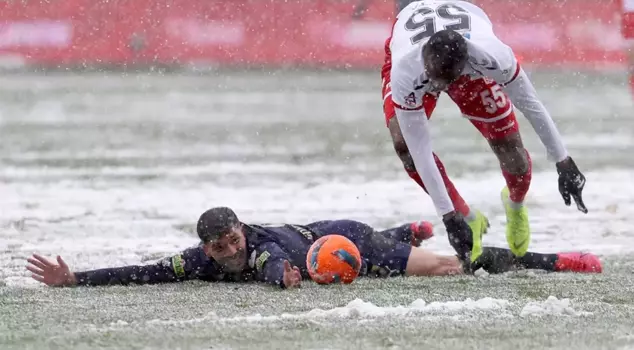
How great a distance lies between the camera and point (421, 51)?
6.94 m

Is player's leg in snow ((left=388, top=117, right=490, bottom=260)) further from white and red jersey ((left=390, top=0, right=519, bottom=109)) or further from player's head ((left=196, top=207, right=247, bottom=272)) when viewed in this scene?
player's head ((left=196, top=207, right=247, bottom=272))

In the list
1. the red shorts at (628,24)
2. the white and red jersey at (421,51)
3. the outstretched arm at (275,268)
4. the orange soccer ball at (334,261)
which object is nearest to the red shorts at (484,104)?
the white and red jersey at (421,51)

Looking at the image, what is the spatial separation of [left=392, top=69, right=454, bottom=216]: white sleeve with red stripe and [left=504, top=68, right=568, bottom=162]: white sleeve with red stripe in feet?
1.91

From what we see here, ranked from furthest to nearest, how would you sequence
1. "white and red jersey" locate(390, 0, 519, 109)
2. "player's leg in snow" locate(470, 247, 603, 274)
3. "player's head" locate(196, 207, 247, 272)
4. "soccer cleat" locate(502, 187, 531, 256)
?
"soccer cleat" locate(502, 187, 531, 256) → "player's leg in snow" locate(470, 247, 603, 274) → "white and red jersey" locate(390, 0, 519, 109) → "player's head" locate(196, 207, 247, 272)

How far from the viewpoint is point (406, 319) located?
5664mm

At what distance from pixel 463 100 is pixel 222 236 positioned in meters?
1.98

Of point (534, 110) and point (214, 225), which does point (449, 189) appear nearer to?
point (534, 110)

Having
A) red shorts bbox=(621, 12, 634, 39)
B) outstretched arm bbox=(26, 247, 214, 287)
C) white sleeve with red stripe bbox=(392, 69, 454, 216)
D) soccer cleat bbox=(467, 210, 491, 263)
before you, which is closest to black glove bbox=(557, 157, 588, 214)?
soccer cleat bbox=(467, 210, 491, 263)

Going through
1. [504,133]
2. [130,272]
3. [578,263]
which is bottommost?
[130,272]

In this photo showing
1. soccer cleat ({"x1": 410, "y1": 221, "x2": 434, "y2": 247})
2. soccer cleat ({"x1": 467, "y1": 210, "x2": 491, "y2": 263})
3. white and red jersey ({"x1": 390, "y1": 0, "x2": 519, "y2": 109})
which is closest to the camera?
white and red jersey ({"x1": 390, "y1": 0, "x2": 519, "y2": 109})

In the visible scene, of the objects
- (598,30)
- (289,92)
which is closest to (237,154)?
(289,92)

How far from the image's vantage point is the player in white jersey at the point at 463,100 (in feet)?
22.6

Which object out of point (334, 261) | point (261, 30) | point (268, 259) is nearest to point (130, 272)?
point (268, 259)

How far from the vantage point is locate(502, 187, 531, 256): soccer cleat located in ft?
25.5
